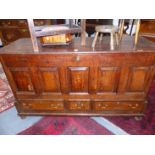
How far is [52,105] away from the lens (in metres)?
1.66

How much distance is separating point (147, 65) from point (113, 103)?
21.2 inches

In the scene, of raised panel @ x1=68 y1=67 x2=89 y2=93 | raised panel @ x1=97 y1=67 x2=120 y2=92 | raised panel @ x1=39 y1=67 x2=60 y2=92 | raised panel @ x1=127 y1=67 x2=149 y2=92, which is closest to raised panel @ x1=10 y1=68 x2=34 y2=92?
raised panel @ x1=39 y1=67 x2=60 y2=92

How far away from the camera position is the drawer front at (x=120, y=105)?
5.24 feet

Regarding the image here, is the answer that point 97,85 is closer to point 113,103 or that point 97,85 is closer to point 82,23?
point 113,103

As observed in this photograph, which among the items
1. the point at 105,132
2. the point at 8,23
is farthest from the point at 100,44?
the point at 8,23

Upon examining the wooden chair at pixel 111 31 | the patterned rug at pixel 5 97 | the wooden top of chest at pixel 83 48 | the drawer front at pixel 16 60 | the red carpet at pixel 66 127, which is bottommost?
the red carpet at pixel 66 127

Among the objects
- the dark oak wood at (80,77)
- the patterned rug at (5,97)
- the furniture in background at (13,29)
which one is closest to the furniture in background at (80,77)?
the dark oak wood at (80,77)

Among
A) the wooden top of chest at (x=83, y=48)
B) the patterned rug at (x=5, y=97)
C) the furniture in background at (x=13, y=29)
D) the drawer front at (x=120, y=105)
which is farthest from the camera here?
the furniture in background at (x=13, y=29)

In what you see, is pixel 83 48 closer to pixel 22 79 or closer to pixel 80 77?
pixel 80 77

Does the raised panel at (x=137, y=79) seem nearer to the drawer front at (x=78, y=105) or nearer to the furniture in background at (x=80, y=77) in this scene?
the furniture in background at (x=80, y=77)

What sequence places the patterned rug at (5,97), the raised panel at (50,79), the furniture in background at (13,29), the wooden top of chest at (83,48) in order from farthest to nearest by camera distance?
the furniture in background at (13,29)
the patterned rug at (5,97)
the raised panel at (50,79)
the wooden top of chest at (83,48)

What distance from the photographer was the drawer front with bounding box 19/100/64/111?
1.64 metres

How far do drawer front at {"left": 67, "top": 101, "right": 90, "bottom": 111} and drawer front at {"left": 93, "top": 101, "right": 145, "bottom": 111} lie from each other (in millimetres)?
90

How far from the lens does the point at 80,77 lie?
1449mm
